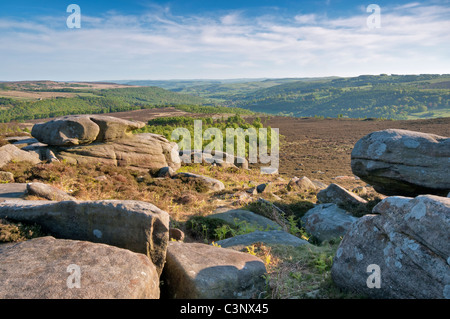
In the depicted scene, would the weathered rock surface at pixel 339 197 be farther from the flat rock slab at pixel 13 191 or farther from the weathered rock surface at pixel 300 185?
the flat rock slab at pixel 13 191

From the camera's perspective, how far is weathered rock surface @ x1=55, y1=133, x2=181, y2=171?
2145 centimetres

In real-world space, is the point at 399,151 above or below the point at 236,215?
above

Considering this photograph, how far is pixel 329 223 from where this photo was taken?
12656 mm

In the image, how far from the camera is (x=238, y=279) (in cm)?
559

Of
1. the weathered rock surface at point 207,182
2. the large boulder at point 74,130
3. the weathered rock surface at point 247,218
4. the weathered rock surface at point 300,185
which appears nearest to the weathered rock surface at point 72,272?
the weathered rock surface at point 247,218

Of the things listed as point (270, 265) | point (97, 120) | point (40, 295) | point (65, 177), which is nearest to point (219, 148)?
point (97, 120)

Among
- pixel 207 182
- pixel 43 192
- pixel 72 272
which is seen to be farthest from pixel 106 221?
pixel 207 182

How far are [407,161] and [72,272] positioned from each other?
1485cm

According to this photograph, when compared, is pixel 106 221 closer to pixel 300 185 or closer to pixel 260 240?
pixel 260 240

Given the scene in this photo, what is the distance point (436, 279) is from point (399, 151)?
11.3 m

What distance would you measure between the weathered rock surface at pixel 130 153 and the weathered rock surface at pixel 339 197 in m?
14.4

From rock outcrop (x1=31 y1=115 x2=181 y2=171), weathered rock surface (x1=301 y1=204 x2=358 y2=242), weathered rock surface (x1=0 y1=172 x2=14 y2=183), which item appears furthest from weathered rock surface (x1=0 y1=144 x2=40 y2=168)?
weathered rock surface (x1=301 y1=204 x2=358 y2=242)
